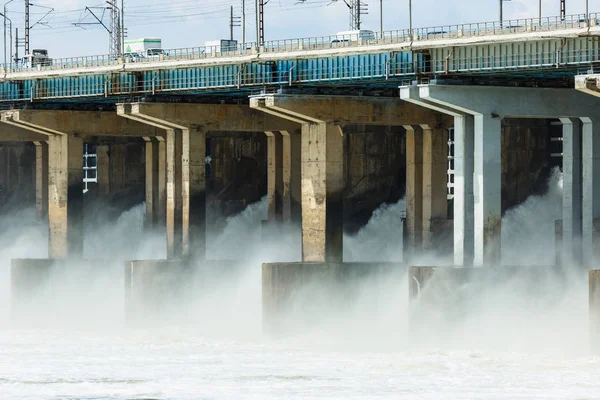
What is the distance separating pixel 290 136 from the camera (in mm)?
85562

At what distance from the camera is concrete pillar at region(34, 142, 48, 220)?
106m

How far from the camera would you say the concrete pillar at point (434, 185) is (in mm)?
76188

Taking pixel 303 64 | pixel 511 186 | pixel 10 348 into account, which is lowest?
pixel 10 348

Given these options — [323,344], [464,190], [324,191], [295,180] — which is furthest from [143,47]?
[464,190]

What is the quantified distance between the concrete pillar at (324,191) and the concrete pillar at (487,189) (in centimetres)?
917

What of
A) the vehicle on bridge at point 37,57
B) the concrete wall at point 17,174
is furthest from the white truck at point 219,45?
the concrete wall at point 17,174

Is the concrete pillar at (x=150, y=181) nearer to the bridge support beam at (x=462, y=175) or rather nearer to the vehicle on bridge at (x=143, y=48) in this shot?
the vehicle on bridge at (x=143, y=48)

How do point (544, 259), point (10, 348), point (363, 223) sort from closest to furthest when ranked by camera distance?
1. point (10, 348)
2. point (544, 259)
3. point (363, 223)

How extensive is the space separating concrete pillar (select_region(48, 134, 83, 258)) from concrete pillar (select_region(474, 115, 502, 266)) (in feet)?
96.9

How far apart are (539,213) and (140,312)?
19.5m

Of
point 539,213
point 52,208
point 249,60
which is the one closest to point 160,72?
point 249,60

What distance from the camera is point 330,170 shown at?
71.4 m

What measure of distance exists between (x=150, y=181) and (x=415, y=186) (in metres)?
24.8

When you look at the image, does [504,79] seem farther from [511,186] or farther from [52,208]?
[52,208]
